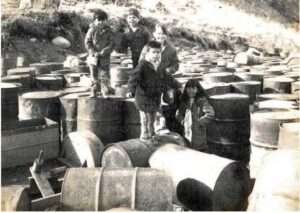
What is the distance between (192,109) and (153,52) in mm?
1150

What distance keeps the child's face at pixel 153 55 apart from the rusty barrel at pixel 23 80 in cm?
408

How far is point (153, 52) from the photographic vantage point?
6.04m

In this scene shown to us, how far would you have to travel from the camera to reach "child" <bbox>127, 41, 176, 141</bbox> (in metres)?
6.07

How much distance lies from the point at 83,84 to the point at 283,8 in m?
27.3

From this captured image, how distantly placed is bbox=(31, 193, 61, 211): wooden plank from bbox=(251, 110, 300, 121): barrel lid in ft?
10.1

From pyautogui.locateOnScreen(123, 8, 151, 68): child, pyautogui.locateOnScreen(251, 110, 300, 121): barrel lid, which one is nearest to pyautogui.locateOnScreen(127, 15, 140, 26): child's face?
pyautogui.locateOnScreen(123, 8, 151, 68): child

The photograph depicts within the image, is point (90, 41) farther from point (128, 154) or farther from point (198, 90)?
point (128, 154)

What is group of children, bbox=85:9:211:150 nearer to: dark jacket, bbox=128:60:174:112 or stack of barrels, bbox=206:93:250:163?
dark jacket, bbox=128:60:174:112

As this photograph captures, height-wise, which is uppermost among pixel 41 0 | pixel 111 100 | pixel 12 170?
pixel 41 0

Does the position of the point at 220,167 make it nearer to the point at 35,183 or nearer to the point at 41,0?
the point at 35,183

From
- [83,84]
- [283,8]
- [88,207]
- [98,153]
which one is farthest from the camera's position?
[283,8]

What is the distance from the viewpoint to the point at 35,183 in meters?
5.45

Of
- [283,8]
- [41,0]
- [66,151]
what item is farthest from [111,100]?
[283,8]

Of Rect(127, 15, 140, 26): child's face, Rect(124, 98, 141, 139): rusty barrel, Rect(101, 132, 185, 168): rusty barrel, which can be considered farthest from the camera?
Rect(127, 15, 140, 26): child's face
